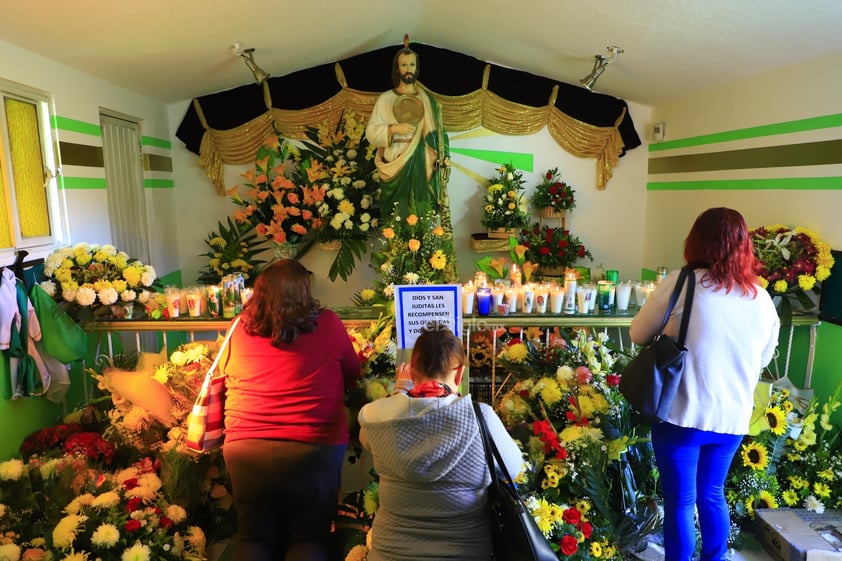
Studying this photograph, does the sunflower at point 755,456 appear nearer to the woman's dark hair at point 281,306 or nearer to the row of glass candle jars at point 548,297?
the row of glass candle jars at point 548,297

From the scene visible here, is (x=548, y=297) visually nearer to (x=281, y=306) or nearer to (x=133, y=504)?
(x=281, y=306)

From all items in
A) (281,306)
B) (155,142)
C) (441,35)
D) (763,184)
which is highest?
(441,35)

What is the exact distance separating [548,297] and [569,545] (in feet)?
4.10

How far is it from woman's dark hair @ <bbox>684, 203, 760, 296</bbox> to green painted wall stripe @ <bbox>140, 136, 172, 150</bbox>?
13.8 ft

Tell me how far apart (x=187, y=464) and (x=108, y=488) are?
27cm

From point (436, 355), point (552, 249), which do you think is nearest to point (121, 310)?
point (436, 355)

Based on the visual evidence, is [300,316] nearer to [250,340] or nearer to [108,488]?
[250,340]

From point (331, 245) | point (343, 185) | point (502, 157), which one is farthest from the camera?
point (502, 157)

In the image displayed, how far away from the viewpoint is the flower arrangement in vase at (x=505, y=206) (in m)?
5.06

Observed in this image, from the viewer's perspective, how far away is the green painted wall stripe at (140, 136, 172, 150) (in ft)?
14.9

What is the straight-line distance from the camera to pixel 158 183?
484 centimetres

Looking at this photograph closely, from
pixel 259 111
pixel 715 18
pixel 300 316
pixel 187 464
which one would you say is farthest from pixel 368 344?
pixel 259 111

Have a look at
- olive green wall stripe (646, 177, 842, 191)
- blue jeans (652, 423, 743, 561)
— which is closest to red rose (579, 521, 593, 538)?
blue jeans (652, 423, 743, 561)

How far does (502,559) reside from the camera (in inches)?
58.3
